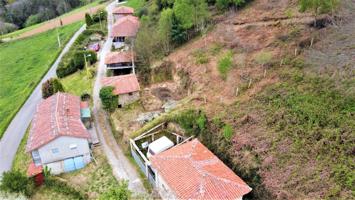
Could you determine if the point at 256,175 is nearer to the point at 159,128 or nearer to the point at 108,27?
the point at 159,128

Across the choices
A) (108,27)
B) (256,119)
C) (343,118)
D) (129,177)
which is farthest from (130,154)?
(108,27)

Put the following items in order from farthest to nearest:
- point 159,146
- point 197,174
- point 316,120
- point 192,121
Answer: point 192,121, point 159,146, point 316,120, point 197,174

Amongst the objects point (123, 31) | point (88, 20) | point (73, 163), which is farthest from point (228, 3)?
point (88, 20)

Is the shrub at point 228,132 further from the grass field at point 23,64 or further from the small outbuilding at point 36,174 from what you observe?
the grass field at point 23,64

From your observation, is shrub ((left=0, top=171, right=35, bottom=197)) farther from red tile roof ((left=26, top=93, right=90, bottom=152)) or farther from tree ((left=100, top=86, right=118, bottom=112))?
tree ((left=100, top=86, right=118, bottom=112))

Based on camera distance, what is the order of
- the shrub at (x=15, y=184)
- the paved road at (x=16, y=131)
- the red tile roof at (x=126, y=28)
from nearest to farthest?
the shrub at (x=15, y=184) < the paved road at (x=16, y=131) < the red tile roof at (x=126, y=28)

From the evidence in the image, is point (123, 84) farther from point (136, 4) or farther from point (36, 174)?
point (136, 4)

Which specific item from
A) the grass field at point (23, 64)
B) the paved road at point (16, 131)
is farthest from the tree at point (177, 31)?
the grass field at point (23, 64)
